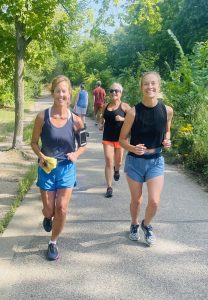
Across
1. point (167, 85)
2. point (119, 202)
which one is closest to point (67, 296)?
point (119, 202)

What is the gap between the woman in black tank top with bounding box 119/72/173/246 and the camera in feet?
13.9

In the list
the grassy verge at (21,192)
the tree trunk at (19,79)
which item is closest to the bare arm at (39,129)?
the grassy verge at (21,192)

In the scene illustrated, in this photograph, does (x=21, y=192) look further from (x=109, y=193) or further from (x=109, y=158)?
(x=109, y=158)

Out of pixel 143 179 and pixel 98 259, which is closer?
pixel 98 259

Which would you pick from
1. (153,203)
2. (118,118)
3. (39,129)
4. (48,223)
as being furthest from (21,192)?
(153,203)

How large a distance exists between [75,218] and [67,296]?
2.10 meters

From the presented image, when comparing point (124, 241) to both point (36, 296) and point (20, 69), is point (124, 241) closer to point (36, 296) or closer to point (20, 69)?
point (36, 296)

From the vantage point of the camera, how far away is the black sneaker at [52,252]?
4.17 meters

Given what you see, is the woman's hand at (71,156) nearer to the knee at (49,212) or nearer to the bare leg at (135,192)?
the knee at (49,212)

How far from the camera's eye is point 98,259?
421 cm

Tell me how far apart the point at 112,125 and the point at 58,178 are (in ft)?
8.28

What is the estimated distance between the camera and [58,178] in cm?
407

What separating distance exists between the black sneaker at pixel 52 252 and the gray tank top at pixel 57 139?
0.95 m

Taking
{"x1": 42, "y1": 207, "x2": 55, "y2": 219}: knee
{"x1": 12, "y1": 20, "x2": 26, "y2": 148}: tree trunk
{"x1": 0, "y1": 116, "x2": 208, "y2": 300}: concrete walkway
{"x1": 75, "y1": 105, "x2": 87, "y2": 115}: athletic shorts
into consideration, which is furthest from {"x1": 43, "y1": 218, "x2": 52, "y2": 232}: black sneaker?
{"x1": 75, "y1": 105, "x2": 87, "y2": 115}: athletic shorts
